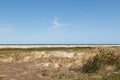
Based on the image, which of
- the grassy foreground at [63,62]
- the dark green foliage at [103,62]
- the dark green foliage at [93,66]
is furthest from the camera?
the dark green foliage at [103,62]

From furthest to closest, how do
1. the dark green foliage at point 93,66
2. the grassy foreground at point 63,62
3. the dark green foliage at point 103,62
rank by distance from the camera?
the dark green foliage at point 103,62, the dark green foliage at point 93,66, the grassy foreground at point 63,62

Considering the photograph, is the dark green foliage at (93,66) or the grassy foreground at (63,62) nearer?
the grassy foreground at (63,62)

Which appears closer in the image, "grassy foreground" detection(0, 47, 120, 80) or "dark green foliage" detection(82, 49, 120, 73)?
"grassy foreground" detection(0, 47, 120, 80)

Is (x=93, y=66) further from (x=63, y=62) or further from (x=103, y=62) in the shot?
(x=63, y=62)

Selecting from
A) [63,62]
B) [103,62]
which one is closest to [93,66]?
[103,62]

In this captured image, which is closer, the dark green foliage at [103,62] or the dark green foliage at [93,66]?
the dark green foliage at [93,66]

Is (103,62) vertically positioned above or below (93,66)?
above

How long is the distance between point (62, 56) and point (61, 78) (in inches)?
865

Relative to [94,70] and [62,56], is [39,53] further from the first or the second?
[94,70]

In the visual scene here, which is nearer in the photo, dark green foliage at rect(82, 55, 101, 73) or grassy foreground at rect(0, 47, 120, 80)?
grassy foreground at rect(0, 47, 120, 80)

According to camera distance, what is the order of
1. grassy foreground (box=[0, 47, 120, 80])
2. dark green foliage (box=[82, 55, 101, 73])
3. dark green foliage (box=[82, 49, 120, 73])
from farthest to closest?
1. dark green foliage (box=[82, 49, 120, 73])
2. dark green foliage (box=[82, 55, 101, 73])
3. grassy foreground (box=[0, 47, 120, 80])

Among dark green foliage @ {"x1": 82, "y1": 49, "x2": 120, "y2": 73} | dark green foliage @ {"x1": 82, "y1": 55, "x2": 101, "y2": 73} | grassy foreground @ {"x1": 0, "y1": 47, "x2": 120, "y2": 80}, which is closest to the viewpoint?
grassy foreground @ {"x1": 0, "y1": 47, "x2": 120, "y2": 80}

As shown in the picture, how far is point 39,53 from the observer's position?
6047cm

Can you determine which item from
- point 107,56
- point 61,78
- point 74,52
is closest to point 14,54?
→ point 74,52
